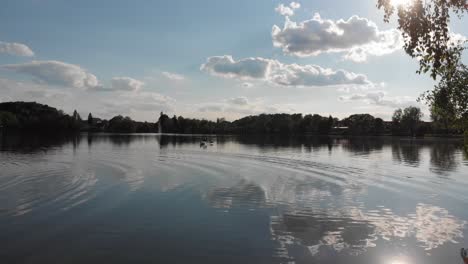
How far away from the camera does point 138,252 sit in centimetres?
1385

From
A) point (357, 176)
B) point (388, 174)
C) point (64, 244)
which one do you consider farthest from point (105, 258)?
point (388, 174)

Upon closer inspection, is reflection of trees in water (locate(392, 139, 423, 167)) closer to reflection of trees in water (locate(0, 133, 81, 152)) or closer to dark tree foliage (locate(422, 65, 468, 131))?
dark tree foliage (locate(422, 65, 468, 131))

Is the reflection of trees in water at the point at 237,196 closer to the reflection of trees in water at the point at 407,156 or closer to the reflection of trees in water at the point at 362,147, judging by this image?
the reflection of trees in water at the point at 407,156

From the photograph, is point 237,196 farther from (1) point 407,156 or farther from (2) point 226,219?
(1) point 407,156

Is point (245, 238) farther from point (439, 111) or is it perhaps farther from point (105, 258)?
point (439, 111)

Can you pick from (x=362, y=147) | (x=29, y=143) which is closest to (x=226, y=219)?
(x=29, y=143)

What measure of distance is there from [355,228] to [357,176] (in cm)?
2155

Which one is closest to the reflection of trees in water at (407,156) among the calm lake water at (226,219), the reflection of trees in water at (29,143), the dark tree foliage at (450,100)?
the calm lake water at (226,219)

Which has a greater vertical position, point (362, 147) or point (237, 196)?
point (237, 196)

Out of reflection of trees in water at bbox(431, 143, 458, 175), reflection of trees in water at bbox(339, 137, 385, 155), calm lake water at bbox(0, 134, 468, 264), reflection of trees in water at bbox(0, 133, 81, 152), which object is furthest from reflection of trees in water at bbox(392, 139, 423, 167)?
reflection of trees in water at bbox(0, 133, 81, 152)

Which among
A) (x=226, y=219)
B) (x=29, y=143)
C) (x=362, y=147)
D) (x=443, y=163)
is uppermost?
(x=29, y=143)

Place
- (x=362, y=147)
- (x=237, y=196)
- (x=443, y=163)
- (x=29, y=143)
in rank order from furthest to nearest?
(x=362, y=147), (x=29, y=143), (x=443, y=163), (x=237, y=196)

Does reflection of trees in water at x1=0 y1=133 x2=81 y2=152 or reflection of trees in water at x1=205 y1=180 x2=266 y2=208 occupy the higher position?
reflection of trees in water at x1=0 y1=133 x2=81 y2=152

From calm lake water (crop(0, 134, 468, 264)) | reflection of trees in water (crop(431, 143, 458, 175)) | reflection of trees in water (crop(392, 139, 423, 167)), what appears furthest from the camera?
reflection of trees in water (crop(392, 139, 423, 167))
